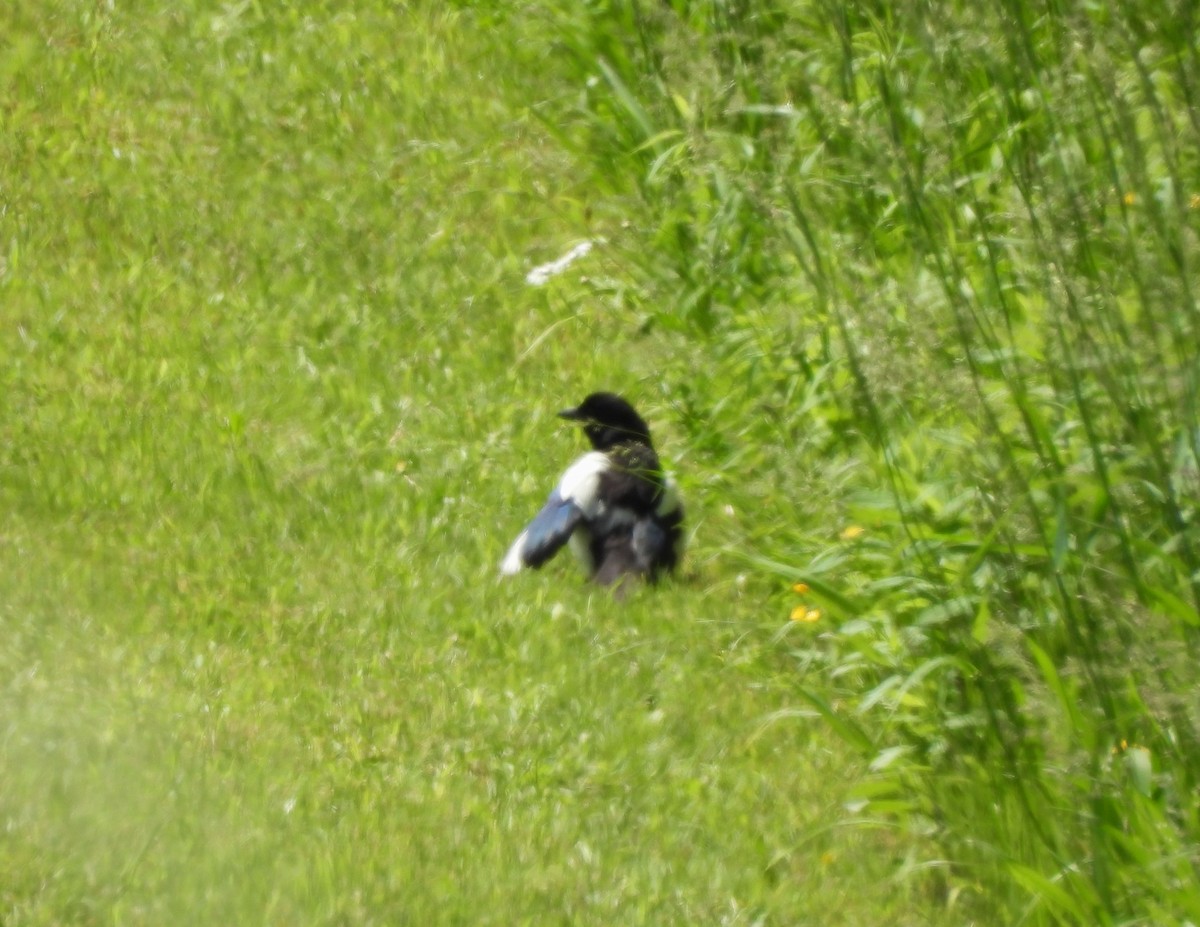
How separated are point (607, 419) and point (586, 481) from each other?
272 mm

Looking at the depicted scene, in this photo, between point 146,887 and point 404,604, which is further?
point 404,604

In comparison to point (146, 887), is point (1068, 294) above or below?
above

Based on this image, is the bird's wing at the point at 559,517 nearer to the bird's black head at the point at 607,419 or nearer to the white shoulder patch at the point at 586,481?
the white shoulder patch at the point at 586,481

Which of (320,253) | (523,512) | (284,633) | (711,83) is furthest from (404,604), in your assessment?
(320,253)

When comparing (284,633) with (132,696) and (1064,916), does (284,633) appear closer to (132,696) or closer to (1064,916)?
(132,696)

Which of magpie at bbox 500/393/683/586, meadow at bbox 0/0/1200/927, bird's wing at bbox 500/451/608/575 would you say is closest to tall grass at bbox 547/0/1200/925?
meadow at bbox 0/0/1200/927

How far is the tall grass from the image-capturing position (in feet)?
10.8

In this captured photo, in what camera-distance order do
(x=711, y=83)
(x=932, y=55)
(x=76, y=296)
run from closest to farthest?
1. (x=932, y=55)
2. (x=711, y=83)
3. (x=76, y=296)

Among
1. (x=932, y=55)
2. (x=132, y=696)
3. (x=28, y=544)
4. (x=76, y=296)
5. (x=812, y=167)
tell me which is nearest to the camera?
(x=932, y=55)

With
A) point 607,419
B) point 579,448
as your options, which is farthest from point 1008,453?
point 579,448

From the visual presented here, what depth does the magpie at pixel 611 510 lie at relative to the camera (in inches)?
241

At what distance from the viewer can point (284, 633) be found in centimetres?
549

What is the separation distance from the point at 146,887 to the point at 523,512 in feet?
8.37

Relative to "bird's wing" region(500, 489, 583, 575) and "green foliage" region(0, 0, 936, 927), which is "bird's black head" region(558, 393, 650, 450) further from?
"bird's wing" region(500, 489, 583, 575)
